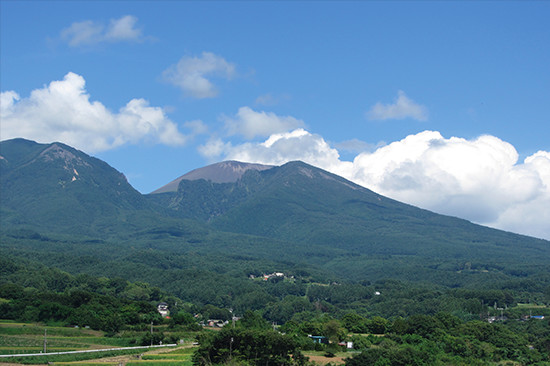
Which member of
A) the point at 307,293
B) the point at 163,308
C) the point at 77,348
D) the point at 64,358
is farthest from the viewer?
the point at 307,293

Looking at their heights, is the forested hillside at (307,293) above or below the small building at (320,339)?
above

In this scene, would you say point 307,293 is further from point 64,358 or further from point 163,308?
point 64,358

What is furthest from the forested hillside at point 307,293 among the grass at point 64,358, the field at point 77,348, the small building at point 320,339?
the grass at point 64,358

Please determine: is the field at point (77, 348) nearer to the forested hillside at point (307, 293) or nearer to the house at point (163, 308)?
the forested hillside at point (307, 293)

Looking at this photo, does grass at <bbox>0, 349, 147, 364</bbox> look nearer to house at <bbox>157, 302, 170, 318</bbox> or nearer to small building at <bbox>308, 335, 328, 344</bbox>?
small building at <bbox>308, 335, 328, 344</bbox>

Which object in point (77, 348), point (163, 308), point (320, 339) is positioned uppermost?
point (163, 308)

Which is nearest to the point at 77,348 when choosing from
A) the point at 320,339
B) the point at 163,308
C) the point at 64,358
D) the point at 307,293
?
the point at 64,358

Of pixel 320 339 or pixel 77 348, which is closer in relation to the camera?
pixel 77 348

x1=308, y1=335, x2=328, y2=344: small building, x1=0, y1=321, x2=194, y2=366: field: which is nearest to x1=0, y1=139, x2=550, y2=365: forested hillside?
x1=308, y1=335, x2=328, y2=344: small building

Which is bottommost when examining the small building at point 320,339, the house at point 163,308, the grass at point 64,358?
the grass at point 64,358

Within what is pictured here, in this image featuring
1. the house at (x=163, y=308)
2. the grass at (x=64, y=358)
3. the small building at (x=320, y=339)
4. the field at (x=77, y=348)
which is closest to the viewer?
the grass at (x=64, y=358)

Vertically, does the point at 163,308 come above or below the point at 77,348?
above
